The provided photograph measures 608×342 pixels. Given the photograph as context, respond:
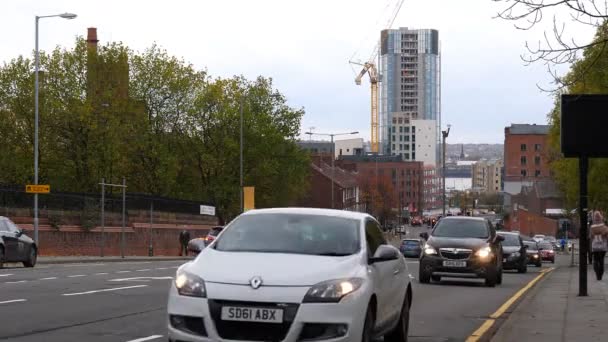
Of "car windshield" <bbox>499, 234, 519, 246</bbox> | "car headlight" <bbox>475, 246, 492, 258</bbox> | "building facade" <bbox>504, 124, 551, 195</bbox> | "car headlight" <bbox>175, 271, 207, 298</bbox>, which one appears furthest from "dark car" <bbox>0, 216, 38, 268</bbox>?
"building facade" <bbox>504, 124, 551, 195</bbox>

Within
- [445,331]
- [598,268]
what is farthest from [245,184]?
[445,331]

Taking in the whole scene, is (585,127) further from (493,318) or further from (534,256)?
(534,256)

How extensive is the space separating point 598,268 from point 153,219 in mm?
44692

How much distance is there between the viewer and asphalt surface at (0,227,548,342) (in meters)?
13.0

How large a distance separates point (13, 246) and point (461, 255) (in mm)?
12985

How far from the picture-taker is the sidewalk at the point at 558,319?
535 inches

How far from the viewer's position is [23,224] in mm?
52312

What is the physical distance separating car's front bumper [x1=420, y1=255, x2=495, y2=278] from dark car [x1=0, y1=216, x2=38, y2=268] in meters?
12.0

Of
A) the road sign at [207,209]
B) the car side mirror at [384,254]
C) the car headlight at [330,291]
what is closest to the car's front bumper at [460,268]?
the car side mirror at [384,254]

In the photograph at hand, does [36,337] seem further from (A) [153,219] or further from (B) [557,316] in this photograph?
(A) [153,219]

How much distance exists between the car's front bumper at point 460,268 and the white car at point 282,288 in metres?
15.3

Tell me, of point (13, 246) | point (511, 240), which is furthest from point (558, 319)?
point (511, 240)

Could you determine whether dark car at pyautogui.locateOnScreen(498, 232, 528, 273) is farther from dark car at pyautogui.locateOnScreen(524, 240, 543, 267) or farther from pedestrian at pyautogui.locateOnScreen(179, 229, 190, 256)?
pedestrian at pyautogui.locateOnScreen(179, 229, 190, 256)

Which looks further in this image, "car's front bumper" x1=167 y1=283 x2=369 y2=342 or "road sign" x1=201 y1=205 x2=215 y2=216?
"road sign" x1=201 y1=205 x2=215 y2=216
